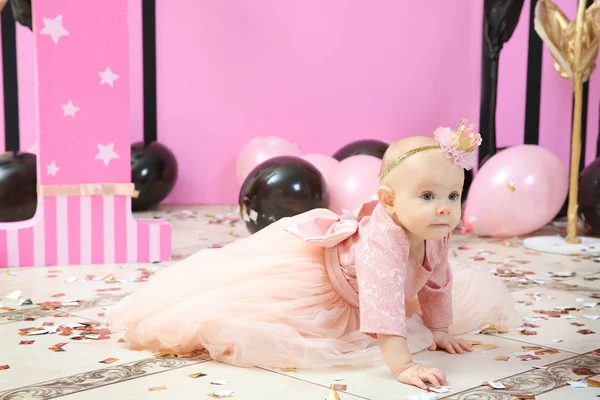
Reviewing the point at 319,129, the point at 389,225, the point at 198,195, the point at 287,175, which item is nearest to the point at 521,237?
the point at 287,175

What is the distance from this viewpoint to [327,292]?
6.39 ft

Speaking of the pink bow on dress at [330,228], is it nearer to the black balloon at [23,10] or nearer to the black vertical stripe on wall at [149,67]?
the black balloon at [23,10]

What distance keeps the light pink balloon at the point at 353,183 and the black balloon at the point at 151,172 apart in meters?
0.99

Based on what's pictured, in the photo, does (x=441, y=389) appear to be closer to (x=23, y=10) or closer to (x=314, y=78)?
(x=23, y=10)

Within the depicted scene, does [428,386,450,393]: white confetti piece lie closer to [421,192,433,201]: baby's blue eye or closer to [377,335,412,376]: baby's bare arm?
[377,335,412,376]: baby's bare arm

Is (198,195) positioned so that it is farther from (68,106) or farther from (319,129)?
(68,106)

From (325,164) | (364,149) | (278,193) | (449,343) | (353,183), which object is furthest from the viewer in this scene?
(364,149)

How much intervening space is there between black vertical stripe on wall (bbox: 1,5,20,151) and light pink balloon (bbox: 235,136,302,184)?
4.03 feet

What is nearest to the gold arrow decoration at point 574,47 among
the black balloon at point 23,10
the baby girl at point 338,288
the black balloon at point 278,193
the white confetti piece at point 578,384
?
the black balloon at point 278,193

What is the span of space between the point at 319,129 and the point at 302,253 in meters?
2.83

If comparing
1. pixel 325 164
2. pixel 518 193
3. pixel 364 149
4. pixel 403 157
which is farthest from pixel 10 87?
pixel 403 157

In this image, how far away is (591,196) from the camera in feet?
11.8

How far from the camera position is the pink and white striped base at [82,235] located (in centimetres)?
296

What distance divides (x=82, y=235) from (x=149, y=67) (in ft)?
5.87
